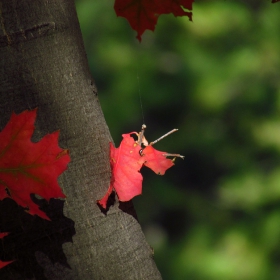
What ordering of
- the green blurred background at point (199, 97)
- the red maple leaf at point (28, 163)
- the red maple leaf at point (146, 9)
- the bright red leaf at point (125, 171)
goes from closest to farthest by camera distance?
the red maple leaf at point (28, 163) → the bright red leaf at point (125, 171) → the red maple leaf at point (146, 9) → the green blurred background at point (199, 97)

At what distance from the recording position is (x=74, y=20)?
35.4 inches

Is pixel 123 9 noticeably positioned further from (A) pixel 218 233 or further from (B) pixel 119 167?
(A) pixel 218 233

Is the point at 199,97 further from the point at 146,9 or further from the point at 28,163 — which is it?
the point at 28,163

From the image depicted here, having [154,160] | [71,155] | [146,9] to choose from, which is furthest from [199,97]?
Result: [71,155]

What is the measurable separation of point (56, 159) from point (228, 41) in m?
3.19

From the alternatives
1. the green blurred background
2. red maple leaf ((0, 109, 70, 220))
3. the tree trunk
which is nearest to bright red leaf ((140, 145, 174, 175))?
the tree trunk

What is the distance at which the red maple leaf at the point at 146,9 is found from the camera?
1.10 m

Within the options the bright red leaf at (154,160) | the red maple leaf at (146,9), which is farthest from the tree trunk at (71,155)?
the red maple leaf at (146,9)

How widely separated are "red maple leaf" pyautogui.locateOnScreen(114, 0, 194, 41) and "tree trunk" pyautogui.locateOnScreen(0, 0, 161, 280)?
0.24 metres

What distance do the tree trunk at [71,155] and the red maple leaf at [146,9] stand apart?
0.24m

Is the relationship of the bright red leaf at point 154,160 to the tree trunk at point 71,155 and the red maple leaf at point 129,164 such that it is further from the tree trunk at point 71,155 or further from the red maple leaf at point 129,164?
the tree trunk at point 71,155

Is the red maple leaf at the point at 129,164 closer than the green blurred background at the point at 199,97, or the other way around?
the red maple leaf at the point at 129,164

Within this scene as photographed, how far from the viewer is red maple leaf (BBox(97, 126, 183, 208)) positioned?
0.89m

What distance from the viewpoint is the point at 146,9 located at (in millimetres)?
1136
